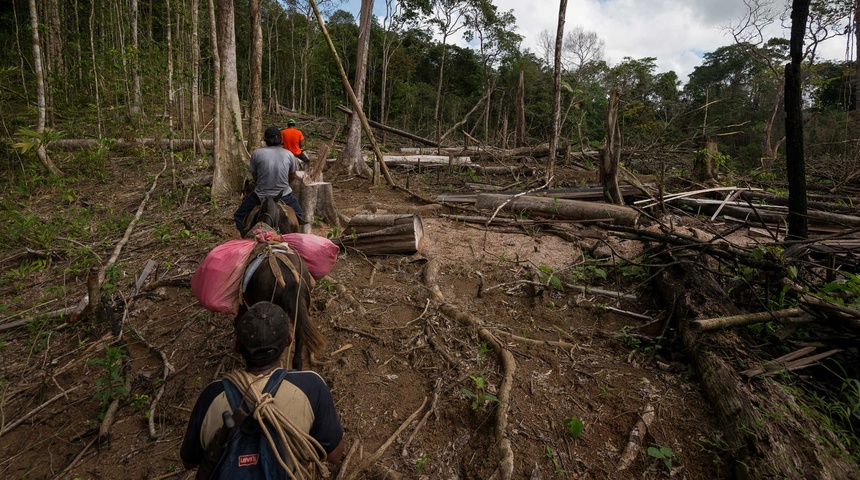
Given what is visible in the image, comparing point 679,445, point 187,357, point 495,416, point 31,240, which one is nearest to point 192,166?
point 31,240

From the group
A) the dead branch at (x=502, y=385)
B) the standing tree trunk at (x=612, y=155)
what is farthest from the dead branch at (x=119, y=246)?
the standing tree trunk at (x=612, y=155)

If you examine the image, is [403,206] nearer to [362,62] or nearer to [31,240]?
[362,62]

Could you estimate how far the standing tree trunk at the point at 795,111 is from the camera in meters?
3.53

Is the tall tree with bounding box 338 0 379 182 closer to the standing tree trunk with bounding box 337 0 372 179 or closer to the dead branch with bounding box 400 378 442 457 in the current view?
the standing tree trunk with bounding box 337 0 372 179

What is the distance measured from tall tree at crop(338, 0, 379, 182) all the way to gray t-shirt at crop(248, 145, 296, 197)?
16.3 ft

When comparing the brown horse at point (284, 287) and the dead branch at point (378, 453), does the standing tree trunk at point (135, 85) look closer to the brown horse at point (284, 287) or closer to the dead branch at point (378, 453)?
the brown horse at point (284, 287)

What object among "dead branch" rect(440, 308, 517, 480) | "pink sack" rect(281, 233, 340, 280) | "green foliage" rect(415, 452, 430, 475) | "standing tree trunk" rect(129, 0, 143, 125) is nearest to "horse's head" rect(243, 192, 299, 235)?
"pink sack" rect(281, 233, 340, 280)

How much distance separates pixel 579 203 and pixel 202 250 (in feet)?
20.3

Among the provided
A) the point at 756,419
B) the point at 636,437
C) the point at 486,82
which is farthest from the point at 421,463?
the point at 486,82

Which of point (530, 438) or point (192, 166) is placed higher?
point (192, 166)

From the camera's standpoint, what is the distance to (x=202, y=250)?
6.04 meters

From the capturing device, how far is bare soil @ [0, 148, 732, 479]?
2.86 meters

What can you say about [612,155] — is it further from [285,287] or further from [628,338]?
[285,287]

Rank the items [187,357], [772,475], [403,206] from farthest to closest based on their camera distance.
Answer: [403,206] < [187,357] < [772,475]
